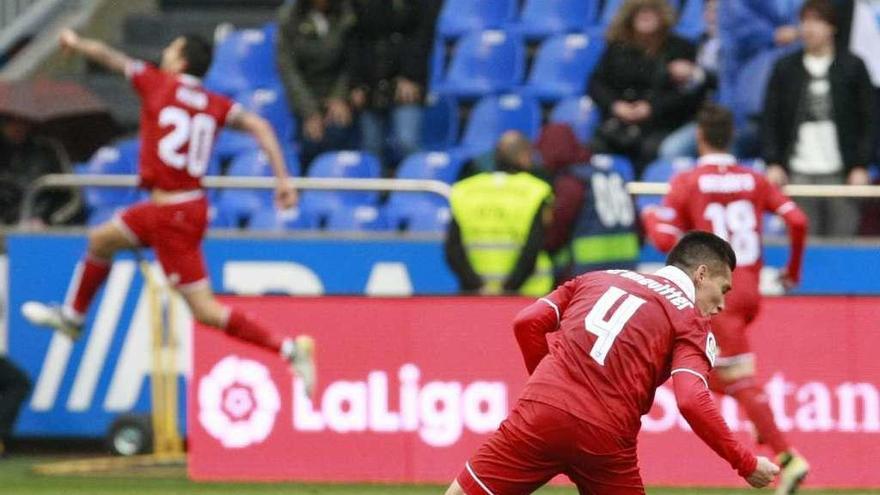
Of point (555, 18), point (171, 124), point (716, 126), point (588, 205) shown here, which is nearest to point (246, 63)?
point (555, 18)

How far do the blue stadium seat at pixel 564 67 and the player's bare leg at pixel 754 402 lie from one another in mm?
4789

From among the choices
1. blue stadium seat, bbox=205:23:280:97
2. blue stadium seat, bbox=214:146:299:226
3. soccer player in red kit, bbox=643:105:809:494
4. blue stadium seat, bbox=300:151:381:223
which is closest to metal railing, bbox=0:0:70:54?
blue stadium seat, bbox=205:23:280:97

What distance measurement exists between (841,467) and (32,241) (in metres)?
5.80

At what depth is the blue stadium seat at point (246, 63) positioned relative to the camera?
16120 mm

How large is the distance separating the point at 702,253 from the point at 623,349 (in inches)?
17.3

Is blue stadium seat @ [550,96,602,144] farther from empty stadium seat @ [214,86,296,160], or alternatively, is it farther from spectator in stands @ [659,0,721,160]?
empty stadium seat @ [214,86,296,160]

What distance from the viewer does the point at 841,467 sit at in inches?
434

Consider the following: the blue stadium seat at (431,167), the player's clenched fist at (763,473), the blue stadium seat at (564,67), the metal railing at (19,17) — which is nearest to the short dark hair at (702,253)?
the player's clenched fist at (763,473)

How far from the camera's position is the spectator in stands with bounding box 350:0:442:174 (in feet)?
48.8

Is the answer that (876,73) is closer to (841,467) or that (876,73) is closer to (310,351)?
(841,467)

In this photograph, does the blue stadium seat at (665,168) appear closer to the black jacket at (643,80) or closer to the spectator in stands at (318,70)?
the black jacket at (643,80)

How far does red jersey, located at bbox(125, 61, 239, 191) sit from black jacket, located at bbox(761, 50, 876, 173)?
3.82 metres

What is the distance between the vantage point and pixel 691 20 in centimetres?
1547

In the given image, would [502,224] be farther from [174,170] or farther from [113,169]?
[113,169]
